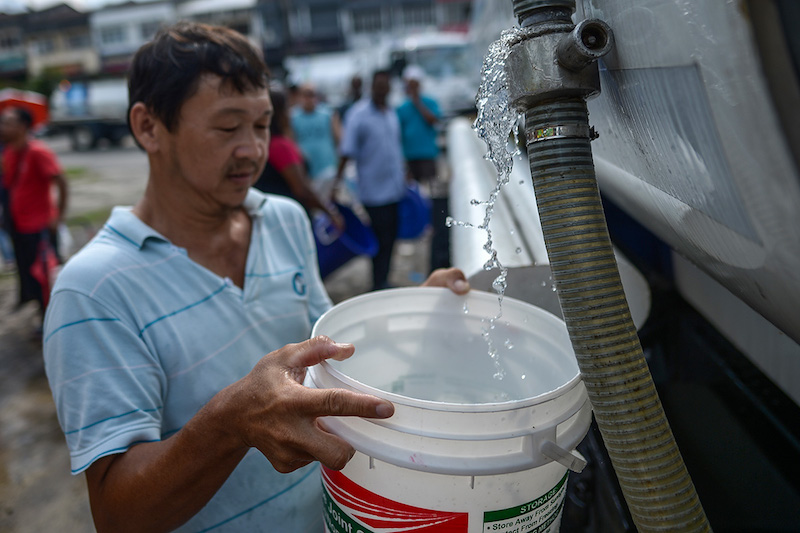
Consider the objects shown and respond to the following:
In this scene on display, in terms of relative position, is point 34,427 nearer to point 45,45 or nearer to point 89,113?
point 89,113

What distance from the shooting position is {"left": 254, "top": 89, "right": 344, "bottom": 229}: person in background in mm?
3707

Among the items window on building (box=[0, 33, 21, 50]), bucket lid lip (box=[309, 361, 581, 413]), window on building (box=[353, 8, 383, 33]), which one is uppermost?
window on building (box=[0, 33, 21, 50])

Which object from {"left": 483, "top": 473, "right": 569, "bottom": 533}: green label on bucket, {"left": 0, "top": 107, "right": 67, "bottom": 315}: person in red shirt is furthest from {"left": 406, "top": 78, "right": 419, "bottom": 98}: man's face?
{"left": 483, "top": 473, "right": 569, "bottom": 533}: green label on bucket

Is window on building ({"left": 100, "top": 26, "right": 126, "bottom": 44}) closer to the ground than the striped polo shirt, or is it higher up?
higher up

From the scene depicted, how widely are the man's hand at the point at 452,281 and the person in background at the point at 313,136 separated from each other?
477 cm

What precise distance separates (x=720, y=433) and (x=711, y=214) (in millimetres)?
976

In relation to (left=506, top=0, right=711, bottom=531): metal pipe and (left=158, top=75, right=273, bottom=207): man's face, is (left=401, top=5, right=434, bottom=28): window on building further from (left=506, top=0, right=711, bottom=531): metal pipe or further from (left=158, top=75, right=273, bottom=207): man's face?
(left=506, top=0, right=711, bottom=531): metal pipe

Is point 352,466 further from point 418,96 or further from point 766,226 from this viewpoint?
point 418,96

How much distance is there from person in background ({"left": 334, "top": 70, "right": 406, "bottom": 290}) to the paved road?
0.50 metres

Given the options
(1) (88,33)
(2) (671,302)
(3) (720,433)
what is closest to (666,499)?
(3) (720,433)

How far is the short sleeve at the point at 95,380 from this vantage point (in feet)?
3.07

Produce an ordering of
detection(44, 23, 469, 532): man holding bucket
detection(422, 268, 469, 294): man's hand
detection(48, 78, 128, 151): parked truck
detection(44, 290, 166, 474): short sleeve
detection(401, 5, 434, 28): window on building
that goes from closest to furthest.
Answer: detection(44, 23, 469, 532): man holding bucket
detection(44, 290, 166, 474): short sleeve
detection(422, 268, 469, 294): man's hand
detection(48, 78, 128, 151): parked truck
detection(401, 5, 434, 28): window on building

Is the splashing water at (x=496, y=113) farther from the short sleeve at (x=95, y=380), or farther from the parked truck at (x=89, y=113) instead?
the parked truck at (x=89, y=113)

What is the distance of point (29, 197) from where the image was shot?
424 centimetres
